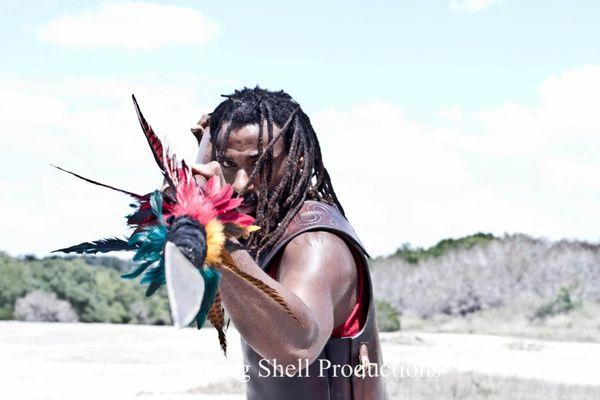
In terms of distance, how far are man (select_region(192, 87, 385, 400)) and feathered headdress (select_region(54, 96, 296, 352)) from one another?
8.2 inches

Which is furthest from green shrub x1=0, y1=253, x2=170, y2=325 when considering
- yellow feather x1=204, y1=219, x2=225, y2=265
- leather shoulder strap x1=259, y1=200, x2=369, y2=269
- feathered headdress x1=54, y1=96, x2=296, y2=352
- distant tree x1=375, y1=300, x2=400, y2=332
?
yellow feather x1=204, y1=219, x2=225, y2=265

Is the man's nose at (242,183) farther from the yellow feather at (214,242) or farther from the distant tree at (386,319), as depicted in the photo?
the distant tree at (386,319)

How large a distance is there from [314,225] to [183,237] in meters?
0.83

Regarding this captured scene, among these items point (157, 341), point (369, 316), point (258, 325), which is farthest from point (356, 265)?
point (157, 341)

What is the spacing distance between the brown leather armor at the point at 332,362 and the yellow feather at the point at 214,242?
2.15 ft

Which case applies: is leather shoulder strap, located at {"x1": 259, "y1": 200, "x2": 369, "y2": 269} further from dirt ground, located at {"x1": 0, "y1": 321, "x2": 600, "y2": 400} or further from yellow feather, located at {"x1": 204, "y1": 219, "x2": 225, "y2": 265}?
dirt ground, located at {"x1": 0, "y1": 321, "x2": 600, "y2": 400}

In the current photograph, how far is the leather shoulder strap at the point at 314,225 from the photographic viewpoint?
2777 millimetres

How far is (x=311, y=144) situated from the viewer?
118 inches

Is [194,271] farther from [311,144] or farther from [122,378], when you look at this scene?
[122,378]

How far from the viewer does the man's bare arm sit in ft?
7.30

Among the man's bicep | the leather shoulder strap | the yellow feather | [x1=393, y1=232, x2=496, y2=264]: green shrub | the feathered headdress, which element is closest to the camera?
the feathered headdress

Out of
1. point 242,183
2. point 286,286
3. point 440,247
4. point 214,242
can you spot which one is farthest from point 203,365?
point 440,247

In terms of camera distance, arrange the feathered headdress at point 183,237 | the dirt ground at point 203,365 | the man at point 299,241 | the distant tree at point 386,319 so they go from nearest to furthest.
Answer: the feathered headdress at point 183,237 < the man at point 299,241 < the dirt ground at point 203,365 < the distant tree at point 386,319

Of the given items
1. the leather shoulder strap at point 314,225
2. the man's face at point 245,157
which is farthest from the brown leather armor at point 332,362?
the man's face at point 245,157
